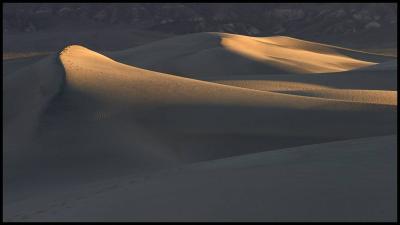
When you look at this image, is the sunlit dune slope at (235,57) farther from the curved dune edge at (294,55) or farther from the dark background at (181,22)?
the dark background at (181,22)

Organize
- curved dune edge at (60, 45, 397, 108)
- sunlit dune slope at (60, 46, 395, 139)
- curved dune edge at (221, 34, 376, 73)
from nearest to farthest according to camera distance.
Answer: sunlit dune slope at (60, 46, 395, 139)
curved dune edge at (60, 45, 397, 108)
curved dune edge at (221, 34, 376, 73)

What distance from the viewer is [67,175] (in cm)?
810

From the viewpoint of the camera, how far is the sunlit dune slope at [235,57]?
72.9ft

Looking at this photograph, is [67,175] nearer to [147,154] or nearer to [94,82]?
[147,154]

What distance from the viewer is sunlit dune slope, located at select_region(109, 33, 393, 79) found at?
72.9 ft

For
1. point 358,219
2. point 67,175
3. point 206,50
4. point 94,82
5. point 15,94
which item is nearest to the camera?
point 358,219

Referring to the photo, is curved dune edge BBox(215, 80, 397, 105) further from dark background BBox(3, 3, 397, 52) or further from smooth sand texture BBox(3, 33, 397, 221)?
dark background BBox(3, 3, 397, 52)

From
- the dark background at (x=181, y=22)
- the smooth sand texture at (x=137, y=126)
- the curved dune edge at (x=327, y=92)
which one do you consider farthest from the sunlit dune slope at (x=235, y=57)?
the dark background at (x=181, y=22)

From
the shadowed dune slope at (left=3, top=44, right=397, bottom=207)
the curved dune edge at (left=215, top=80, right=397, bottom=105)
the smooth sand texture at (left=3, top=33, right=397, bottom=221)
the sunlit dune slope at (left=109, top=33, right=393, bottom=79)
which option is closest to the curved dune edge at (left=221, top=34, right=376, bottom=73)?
the sunlit dune slope at (left=109, top=33, right=393, bottom=79)

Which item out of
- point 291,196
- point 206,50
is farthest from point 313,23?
point 291,196

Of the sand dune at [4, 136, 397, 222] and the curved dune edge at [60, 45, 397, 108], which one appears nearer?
the sand dune at [4, 136, 397, 222]

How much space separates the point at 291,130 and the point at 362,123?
1.18m

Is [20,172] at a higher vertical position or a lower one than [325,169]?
lower

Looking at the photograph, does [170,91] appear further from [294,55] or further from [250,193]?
[294,55]
